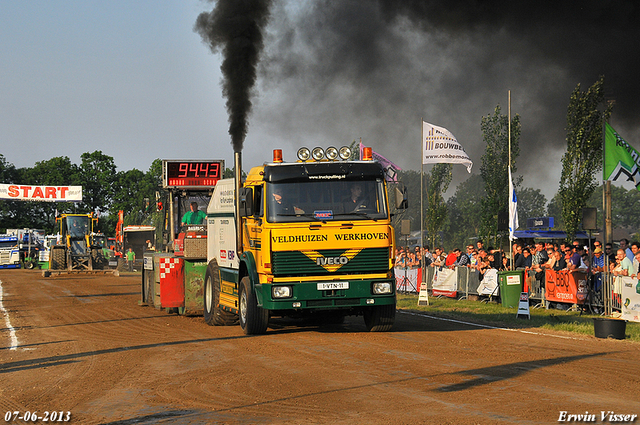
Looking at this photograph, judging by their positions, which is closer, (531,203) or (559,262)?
(559,262)

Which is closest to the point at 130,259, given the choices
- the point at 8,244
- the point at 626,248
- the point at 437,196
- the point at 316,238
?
the point at 8,244

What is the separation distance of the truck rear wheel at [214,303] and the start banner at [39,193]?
5629 centimetres

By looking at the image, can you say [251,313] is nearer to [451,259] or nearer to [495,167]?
[451,259]

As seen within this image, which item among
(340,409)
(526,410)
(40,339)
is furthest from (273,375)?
(40,339)

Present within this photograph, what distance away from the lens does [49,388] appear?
8.91 meters

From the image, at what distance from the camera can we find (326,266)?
12742 millimetres

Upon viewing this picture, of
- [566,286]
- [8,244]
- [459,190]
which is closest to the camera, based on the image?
[566,286]

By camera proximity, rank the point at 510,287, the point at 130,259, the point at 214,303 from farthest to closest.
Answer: the point at 130,259, the point at 510,287, the point at 214,303

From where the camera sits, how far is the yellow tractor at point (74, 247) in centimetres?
4394

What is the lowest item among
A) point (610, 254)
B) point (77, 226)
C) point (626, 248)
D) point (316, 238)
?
point (610, 254)

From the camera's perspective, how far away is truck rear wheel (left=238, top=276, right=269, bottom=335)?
13.3 m

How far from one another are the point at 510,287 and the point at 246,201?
9023 millimetres

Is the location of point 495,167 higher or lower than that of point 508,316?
higher

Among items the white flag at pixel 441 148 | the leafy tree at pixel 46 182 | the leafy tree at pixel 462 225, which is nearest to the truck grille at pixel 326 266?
the white flag at pixel 441 148
